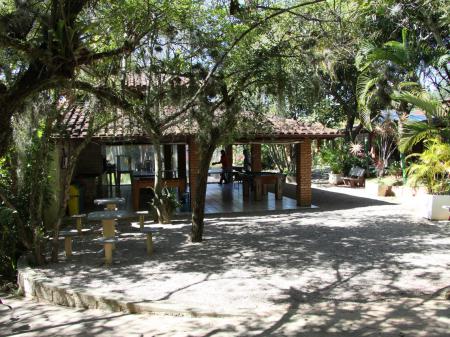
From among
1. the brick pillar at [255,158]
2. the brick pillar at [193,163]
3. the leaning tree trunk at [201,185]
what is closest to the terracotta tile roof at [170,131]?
the brick pillar at [193,163]

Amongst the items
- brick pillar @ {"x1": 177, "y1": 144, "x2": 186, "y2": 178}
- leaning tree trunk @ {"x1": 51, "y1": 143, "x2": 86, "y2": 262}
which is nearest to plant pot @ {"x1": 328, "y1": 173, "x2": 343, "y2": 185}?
brick pillar @ {"x1": 177, "y1": 144, "x2": 186, "y2": 178}

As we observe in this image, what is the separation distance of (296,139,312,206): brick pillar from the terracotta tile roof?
46cm

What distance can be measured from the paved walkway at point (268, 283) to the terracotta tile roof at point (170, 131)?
2563 mm

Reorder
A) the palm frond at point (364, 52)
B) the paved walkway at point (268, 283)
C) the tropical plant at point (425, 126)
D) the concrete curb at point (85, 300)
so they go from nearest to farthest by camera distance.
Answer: the paved walkway at point (268, 283) < the concrete curb at point (85, 300) < the tropical plant at point (425, 126) < the palm frond at point (364, 52)

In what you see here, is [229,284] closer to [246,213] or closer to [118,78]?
[118,78]

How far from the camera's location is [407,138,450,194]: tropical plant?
1166 centimetres

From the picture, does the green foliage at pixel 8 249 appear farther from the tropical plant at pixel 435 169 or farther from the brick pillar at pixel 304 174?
the tropical plant at pixel 435 169

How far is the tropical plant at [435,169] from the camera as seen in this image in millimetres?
11656

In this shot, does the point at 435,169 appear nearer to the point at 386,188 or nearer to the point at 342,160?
the point at 386,188

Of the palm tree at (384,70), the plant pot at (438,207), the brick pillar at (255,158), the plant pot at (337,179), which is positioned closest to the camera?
the plant pot at (438,207)

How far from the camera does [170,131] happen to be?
1234 cm

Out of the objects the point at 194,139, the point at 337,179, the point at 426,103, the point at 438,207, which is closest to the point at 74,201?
the point at 194,139

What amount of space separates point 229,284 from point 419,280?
2653mm

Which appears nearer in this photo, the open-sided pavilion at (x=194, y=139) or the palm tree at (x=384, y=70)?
the open-sided pavilion at (x=194, y=139)
